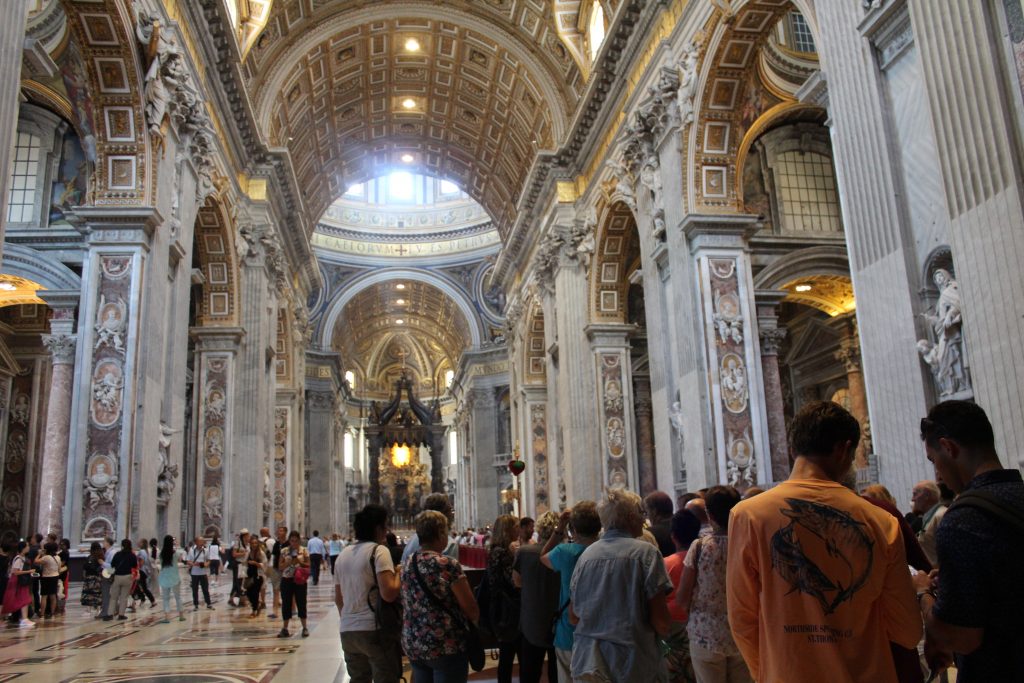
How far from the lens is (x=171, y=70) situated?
12.4m

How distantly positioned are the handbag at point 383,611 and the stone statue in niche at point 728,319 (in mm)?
9250

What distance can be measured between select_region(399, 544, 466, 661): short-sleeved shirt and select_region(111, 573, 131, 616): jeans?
7523 mm

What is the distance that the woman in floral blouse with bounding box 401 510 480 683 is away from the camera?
3.88m

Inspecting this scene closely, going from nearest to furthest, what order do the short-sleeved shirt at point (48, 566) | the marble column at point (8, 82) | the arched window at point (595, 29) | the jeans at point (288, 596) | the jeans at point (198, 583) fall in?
the marble column at point (8, 82), the jeans at point (288, 596), the short-sleeved shirt at point (48, 566), the jeans at point (198, 583), the arched window at point (595, 29)

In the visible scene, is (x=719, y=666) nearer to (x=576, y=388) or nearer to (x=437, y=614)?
(x=437, y=614)

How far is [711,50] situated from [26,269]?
10.6 meters

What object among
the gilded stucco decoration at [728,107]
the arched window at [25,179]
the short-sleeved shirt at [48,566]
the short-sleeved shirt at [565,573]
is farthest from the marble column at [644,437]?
the short-sleeved shirt at [565,573]

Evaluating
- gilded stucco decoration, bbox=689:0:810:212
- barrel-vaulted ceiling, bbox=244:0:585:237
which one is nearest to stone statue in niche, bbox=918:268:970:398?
gilded stucco decoration, bbox=689:0:810:212

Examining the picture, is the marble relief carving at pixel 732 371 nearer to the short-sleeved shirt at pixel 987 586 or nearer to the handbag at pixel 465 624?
the handbag at pixel 465 624

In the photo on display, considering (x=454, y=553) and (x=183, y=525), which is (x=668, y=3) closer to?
(x=454, y=553)

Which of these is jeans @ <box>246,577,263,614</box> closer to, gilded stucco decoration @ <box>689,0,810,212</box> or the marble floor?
the marble floor

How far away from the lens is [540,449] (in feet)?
86.4

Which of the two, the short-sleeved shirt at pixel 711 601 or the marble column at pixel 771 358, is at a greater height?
the marble column at pixel 771 358

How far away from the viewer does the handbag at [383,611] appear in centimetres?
423
